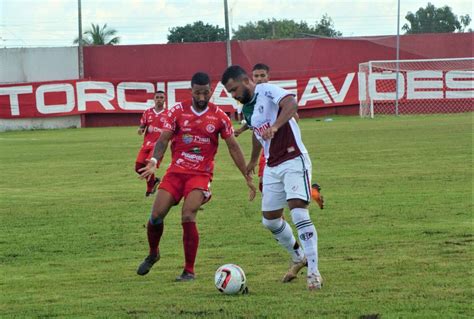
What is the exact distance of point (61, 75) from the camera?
5262 centimetres

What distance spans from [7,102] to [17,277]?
40.5m

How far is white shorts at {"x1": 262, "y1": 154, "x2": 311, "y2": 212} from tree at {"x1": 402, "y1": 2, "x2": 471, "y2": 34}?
86.2 metres

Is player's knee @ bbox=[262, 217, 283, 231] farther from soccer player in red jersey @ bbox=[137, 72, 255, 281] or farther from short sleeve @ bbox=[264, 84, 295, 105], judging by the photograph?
short sleeve @ bbox=[264, 84, 295, 105]

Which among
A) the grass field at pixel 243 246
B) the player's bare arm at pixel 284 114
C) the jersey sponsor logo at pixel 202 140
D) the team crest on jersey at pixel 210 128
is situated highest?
the player's bare arm at pixel 284 114

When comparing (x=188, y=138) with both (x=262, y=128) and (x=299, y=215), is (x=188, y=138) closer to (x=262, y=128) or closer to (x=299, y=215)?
(x=262, y=128)

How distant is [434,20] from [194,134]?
95373 millimetres

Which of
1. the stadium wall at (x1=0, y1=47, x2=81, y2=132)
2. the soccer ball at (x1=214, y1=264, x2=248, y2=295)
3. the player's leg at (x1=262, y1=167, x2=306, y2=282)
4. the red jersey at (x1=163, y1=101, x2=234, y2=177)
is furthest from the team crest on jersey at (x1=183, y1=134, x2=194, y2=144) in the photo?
the stadium wall at (x1=0, y1=47, x2=81, y2=132)

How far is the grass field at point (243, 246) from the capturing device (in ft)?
25.6

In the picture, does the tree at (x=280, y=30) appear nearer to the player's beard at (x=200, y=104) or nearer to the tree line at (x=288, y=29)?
the tree line at (x=288, y=29)

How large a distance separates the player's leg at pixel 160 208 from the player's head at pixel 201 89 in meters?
0.85

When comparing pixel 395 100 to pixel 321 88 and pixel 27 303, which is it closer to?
pixel 321 88

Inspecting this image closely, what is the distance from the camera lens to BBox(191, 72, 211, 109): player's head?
→ 9.64 metres

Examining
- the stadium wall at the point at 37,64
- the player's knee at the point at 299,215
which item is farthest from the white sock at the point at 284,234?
the stadium wall at the point at 37,64

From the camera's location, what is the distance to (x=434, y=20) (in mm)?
101562
